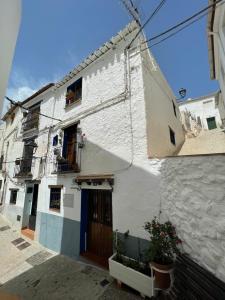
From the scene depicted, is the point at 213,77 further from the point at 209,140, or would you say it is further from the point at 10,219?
the point at 10,219

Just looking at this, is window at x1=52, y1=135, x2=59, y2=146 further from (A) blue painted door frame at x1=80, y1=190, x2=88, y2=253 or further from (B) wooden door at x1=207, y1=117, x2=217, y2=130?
(B) wooden door at x1=207, y1=117, x2=217, y2=130

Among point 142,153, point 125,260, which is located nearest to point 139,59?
point 142,153

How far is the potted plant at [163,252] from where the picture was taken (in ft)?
11.6

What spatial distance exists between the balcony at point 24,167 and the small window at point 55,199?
9.61 feet

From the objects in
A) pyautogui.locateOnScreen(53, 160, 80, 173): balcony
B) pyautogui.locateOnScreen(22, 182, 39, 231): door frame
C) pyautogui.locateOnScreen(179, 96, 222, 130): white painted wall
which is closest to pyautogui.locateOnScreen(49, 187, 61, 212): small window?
pyautogui.locateOnScreen(53, 160, 80, 173): balcony

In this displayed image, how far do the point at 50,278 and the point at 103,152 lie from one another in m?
4.99

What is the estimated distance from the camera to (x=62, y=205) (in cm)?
739

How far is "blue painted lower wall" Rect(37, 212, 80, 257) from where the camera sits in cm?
663

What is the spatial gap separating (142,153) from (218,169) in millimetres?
2558

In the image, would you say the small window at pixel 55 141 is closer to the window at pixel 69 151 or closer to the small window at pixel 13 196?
the window at pixel 69 151

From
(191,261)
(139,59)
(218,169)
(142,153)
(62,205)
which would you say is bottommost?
(191,261)

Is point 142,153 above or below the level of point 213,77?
below

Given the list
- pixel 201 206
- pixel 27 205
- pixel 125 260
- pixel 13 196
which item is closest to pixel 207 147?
pixel 201 206

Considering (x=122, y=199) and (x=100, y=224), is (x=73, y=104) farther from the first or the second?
(x=100, y=224)
